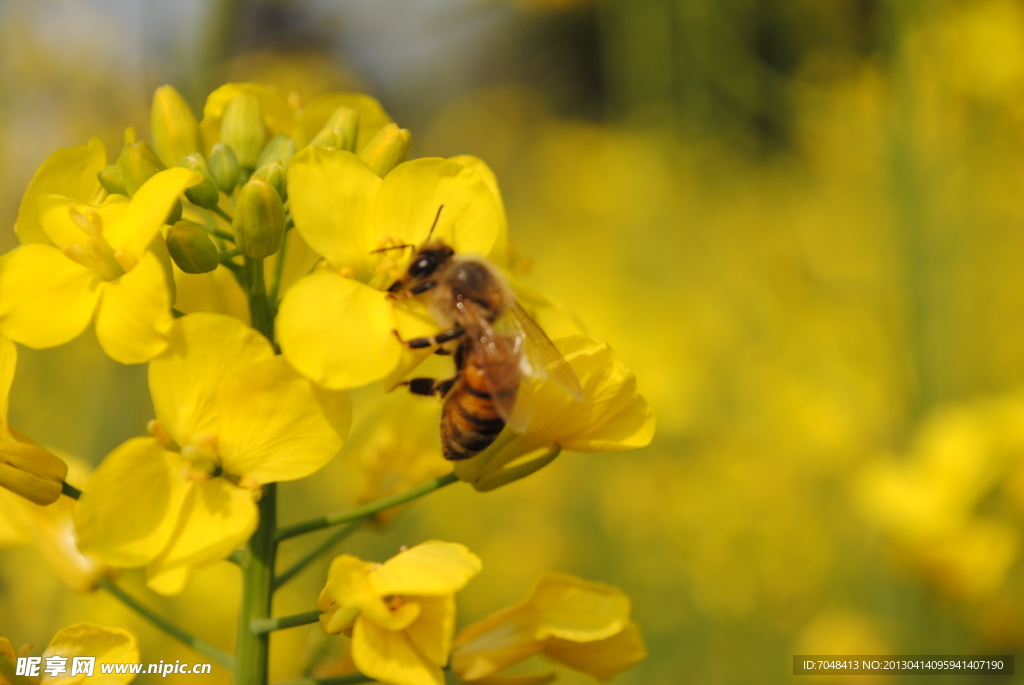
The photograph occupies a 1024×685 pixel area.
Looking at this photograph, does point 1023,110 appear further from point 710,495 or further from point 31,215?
point 31,215

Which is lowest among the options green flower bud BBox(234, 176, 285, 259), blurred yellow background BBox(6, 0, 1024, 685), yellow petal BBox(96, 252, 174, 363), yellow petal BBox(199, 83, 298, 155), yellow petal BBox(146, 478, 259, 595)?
blurred yellow background BBox(6, 0, 1024, 685)

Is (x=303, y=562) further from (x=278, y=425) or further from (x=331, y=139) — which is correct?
(x=331, y=139)

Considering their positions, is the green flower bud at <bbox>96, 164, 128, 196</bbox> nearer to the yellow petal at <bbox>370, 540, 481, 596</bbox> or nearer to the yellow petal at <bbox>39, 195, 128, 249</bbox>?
the yellow petal at <bbox>39, 195, 128, 249</bbox>

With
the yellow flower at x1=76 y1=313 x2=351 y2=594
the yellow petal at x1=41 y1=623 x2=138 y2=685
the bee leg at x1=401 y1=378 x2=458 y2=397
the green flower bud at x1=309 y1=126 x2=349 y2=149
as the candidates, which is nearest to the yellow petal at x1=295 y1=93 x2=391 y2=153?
the green flower bud at x1=309 y1=126 x2=349 y2=149

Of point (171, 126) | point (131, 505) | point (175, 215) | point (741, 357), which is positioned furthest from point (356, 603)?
point (741, 357)

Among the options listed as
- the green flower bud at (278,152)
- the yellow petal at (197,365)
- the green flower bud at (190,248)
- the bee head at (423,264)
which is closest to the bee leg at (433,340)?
the bee head at (423,264)

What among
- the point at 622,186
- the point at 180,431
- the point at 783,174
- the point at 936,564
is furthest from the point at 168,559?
the point at 783,174

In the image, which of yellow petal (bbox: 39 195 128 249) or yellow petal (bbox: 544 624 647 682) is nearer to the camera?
yellow petal (bbox: 39 195 128 249)
